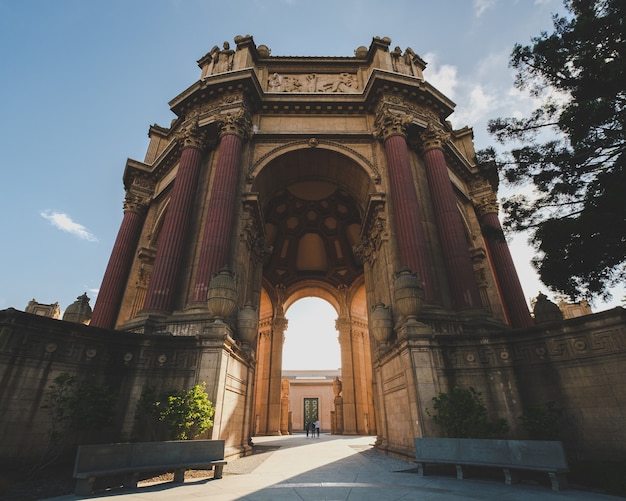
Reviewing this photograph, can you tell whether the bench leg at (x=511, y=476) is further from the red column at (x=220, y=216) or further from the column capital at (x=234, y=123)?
the column capital at (x=234, y=123)

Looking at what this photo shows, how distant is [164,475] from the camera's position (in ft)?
25.9

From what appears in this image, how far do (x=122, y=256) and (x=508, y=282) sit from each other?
2623 cm

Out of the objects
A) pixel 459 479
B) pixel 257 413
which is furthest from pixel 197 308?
pixel 257 413

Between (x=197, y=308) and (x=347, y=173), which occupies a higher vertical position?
(x=347, y=173)

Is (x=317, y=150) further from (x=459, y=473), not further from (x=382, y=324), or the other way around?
(x=459, y=473)

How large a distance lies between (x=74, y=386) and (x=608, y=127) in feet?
54.1

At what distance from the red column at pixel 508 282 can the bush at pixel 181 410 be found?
1769cm

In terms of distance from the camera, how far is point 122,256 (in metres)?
22.0

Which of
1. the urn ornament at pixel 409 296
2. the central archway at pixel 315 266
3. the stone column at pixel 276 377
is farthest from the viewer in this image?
the stone column at pixel 276 377

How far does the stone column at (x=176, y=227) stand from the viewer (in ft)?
47.4

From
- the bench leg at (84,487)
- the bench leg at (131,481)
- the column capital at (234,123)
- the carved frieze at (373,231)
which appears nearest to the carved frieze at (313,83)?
the column capital at (234,123)

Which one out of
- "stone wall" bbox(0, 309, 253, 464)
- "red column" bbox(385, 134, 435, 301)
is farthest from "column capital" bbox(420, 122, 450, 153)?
"stone wall" bbox(0, 309, 253, 464)

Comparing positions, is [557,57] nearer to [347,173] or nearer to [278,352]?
[347,173]

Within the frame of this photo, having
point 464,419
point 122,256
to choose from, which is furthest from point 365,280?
point 122,256
